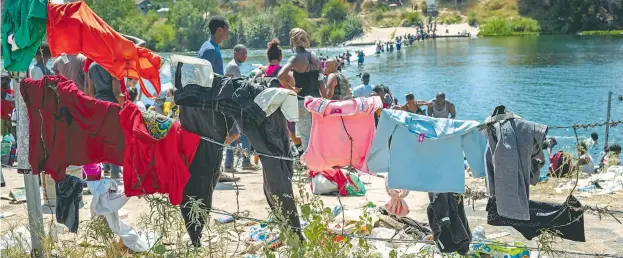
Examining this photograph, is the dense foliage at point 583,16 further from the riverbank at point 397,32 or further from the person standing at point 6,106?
the person standing at point 6,106

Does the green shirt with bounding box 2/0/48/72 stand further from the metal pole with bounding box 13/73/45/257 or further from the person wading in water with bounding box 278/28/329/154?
the person wading in water with bounding box 278/28/329/154

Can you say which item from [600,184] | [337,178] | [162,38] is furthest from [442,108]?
[162,38]

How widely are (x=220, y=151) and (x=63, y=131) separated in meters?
1.17

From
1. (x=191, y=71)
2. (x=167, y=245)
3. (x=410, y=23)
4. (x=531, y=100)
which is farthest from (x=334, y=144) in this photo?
(x=410, y=23)

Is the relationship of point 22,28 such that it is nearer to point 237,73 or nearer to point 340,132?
point 340,132

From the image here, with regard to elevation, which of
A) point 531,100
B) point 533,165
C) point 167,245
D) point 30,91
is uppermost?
point 30,91

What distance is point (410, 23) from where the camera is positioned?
91.0 meters

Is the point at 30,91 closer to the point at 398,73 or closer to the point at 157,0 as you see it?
the point at 398,73

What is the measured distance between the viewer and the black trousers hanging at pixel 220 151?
5613 mm

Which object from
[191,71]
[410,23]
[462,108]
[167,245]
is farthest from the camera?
[410,23]

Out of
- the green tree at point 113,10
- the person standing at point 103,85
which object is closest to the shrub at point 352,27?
the green tree at point 113,10

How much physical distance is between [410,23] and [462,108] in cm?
6329

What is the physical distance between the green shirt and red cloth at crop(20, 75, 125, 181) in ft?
0.55

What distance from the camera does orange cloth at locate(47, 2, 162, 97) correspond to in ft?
18.7
